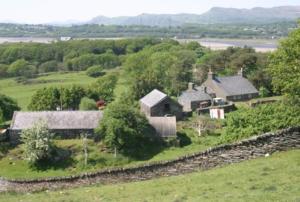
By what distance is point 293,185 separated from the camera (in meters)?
19.9

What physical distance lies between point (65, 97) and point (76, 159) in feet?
91.9

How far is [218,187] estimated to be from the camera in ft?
70.0

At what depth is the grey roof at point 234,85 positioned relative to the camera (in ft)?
272

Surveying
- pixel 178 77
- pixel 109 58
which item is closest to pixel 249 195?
pixel 178 77

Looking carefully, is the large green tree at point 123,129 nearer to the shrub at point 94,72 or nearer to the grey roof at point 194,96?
the grey roof at point 194,96

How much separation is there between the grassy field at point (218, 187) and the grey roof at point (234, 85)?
189ft

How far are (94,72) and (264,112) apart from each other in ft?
386

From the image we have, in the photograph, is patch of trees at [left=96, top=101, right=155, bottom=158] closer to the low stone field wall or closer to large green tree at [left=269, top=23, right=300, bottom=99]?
large green tree at [left=269, top=23, right=300, bottom=99]

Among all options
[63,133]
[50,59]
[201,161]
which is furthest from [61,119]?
[50,59]

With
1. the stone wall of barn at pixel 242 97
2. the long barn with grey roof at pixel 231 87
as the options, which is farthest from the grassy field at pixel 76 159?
the stone wall of barn at pixel 242 97

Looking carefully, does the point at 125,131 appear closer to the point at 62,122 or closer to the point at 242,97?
the point at 62,122

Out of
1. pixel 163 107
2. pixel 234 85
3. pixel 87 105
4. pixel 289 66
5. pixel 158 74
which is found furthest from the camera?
pixel 158 74

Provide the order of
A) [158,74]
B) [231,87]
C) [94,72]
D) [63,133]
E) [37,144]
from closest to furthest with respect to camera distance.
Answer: [37,144]
[63,133]
[231,87]
[158,74]
[94,72]

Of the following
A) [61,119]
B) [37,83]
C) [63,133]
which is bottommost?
[37,83]
